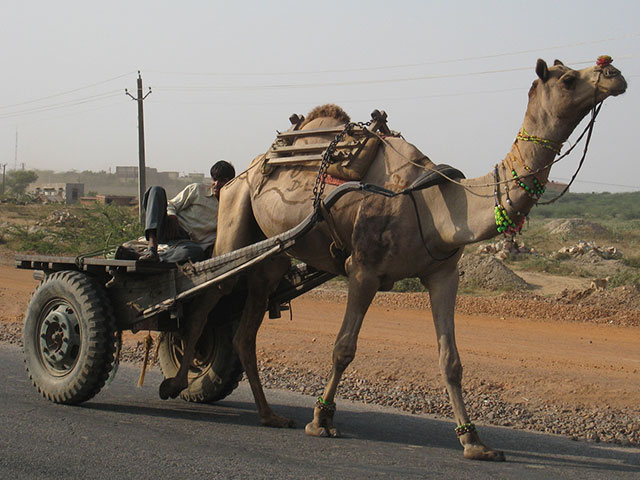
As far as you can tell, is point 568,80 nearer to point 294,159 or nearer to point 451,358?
point 451,358

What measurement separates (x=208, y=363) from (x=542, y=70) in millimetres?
4133

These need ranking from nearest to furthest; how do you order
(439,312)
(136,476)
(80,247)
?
(136,476) → (439,312) → (80,247)

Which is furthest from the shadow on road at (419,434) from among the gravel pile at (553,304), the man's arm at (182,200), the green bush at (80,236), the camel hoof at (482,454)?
the green bush at (80,236)

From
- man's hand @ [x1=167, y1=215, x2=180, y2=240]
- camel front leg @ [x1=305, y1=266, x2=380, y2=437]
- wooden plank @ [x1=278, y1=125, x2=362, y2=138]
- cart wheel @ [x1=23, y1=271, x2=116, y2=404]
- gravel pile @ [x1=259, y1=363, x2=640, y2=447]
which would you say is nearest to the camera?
camel front leg @ [x1=305, y1=266, x2=380, y2=437]

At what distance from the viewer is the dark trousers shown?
24.6 ft

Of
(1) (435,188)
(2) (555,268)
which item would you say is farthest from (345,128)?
(2) (555,268)

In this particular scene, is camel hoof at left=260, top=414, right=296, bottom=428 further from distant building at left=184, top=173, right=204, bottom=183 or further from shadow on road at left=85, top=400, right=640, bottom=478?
distant building at left=184, top=173, right=204, bottom=183

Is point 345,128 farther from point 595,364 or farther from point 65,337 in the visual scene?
point 595,364

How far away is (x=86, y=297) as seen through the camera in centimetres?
733

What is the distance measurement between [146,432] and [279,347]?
4800mm

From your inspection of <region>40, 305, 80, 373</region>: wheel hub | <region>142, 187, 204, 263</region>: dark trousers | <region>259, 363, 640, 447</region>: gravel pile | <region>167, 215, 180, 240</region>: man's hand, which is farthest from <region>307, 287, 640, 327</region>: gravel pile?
<region>40, 305, 80, 373</region>: wheel hub

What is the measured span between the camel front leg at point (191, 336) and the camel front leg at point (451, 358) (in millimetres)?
2041

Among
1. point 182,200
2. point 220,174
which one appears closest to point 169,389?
point 182,200

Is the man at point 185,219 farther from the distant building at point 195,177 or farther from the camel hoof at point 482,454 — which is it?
the distant building at point 195,177
